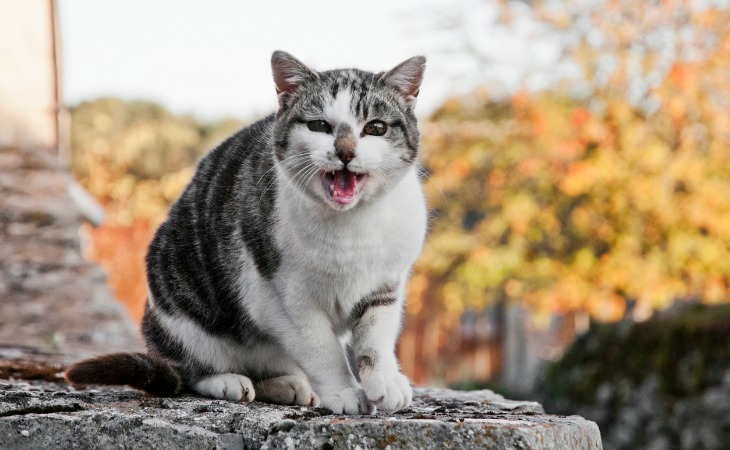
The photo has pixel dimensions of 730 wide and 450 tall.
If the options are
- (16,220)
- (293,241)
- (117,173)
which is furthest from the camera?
(117,173)

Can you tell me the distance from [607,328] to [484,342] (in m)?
5.88

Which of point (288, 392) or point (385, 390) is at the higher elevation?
point (385, 390)

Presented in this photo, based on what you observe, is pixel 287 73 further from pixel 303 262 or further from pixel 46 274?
pixel 46 274

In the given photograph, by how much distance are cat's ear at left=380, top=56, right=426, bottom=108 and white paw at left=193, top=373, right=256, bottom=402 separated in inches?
35.9

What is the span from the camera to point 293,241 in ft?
6.81

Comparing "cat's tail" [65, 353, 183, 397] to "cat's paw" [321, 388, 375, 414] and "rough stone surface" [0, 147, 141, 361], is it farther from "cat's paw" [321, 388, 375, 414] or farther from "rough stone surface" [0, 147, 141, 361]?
"rough stone surface" [0, 147, 141, 361]

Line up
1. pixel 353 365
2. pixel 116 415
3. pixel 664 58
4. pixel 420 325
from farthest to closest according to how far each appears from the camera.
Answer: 1. pixel 420 325
2. pixel 664 58
3. pixel 353 365
4. pixel 116 415

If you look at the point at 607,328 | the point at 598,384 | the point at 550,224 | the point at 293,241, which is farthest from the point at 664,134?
the point at 293,241

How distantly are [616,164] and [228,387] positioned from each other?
5.59 metres

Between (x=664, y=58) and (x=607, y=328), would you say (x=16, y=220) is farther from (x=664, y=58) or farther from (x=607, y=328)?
(x=664, y=58)

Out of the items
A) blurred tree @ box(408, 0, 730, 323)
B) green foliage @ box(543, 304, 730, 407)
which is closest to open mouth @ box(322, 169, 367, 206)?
green foliage @ box(543, 304, 730, 407)

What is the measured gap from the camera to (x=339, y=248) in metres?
2.05

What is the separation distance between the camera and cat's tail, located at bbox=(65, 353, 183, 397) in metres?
2.01

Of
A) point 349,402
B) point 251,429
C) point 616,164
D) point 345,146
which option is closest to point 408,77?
point 345,146
